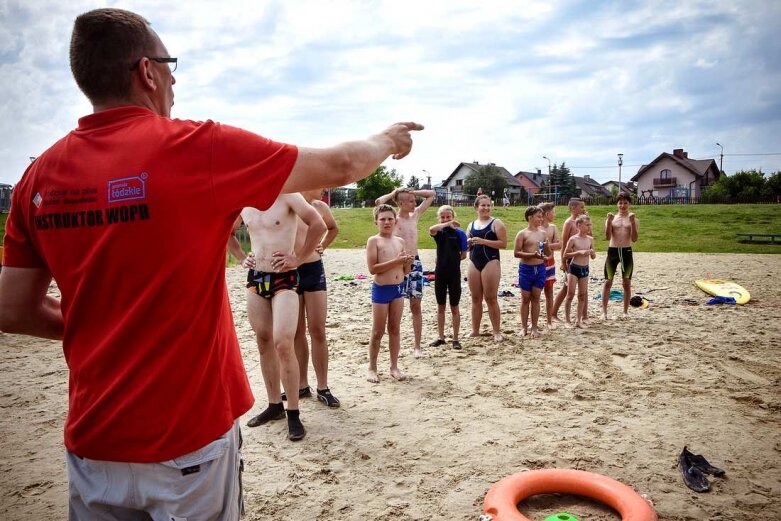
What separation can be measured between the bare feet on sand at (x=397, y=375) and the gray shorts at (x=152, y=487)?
467 centimetres

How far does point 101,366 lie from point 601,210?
41.9 meters

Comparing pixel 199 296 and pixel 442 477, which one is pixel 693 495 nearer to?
pixel 442 477

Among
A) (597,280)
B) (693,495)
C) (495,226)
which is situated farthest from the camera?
(597,280)

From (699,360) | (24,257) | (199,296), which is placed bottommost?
(699,360)

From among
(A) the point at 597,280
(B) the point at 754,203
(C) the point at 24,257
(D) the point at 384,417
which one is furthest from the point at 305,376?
(B) the point at 754,203

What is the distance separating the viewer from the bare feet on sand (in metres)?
6.28

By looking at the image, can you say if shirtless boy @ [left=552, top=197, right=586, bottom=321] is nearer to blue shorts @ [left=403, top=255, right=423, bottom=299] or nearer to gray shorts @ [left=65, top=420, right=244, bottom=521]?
blue shorts @ [left=403, top=255, right=423, bottom=299]

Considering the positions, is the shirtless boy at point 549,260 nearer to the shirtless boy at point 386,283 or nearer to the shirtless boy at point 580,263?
the shirtless boy at point 580,263

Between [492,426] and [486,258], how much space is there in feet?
12.0

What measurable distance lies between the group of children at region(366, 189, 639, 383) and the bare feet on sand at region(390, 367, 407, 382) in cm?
1

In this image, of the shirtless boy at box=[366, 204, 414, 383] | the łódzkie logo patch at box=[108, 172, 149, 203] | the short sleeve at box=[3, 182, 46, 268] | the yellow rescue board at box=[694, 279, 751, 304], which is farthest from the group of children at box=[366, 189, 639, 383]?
the łódzkie logo patch at box=[108, 172, 149, 203]

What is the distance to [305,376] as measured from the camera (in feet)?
19.0

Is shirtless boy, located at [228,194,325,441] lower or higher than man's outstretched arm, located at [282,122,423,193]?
lower

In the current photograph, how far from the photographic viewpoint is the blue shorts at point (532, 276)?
8.22 meters
